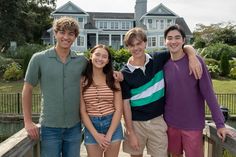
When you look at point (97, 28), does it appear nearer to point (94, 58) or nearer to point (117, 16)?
point (117, 16)

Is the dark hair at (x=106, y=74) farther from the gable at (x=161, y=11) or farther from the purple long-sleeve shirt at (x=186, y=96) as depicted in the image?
the gable at (x=161, y=11)

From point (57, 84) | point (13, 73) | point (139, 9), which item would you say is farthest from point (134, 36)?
point (139, 9)

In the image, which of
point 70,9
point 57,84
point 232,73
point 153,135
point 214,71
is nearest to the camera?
point 57,84

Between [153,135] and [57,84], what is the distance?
3.80 ft

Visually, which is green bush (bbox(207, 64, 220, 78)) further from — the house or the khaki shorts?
the khaki shorts

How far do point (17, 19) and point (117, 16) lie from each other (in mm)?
17054

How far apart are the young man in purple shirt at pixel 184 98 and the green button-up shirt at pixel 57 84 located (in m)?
0.93

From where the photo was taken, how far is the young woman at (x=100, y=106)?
4.05 meters

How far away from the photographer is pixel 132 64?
4.25 m

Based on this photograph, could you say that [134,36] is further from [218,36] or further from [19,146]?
[218,36]

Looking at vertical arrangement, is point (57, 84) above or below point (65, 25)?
below

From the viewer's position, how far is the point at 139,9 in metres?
52.4

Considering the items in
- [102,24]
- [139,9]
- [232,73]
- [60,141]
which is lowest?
[232,73]

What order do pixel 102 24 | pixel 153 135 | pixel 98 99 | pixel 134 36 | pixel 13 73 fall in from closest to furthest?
pixel 98 99
pixel 134 36
pixel 153 135
pixel 13 73
pixel 102 24
